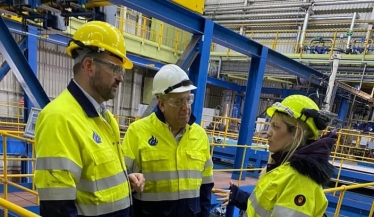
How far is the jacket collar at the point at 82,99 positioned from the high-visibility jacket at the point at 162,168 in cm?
58

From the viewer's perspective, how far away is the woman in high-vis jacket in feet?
4.66

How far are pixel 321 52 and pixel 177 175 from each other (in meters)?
13.1

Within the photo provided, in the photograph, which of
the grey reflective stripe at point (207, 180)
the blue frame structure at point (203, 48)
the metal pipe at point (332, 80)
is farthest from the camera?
the metal pipe at point (332, 80)

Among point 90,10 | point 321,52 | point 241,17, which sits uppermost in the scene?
point 241,17

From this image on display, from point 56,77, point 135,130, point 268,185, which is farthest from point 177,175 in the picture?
point 56,77

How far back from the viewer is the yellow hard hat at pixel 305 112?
1566mm

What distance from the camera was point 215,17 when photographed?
712 inches

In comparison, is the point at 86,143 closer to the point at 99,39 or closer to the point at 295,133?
the point at 99,39

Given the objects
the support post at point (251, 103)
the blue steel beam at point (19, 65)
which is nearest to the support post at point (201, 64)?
the support post at point (251, 103)

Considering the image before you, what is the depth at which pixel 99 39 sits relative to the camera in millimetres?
1502

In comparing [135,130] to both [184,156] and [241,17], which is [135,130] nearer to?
[184,156]

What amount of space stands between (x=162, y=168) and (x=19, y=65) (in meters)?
2.90

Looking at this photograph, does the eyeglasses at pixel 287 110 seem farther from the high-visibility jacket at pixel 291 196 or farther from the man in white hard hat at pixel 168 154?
the man in white hard hat at pixel 168 154

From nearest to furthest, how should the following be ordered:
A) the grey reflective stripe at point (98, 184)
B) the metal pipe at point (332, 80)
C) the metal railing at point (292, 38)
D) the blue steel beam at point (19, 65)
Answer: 1. the grey reflective stripe at point (98, 184)
2. the blue steel beam at point (19, 65)
3. the metal pipe at point (332, 80)
4. the metal railing at point (292, 38)
